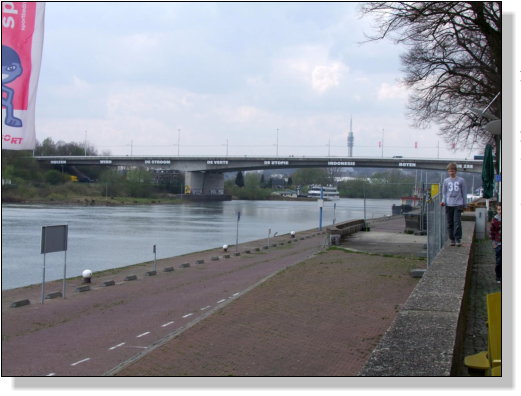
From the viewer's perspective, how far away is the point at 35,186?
8988 cm

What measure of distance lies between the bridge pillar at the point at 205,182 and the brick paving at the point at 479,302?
9307 cm

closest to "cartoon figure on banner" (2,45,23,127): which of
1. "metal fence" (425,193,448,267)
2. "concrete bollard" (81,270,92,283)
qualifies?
"metal fence" (425,193,448,267)

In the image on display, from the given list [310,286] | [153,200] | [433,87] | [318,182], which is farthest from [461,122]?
[318,182]

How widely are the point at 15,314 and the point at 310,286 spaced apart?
673 cm

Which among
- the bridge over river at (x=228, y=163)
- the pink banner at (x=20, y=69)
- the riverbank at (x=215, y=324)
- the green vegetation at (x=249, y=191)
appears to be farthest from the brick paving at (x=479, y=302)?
the green vegetation at (x=249, y=191)

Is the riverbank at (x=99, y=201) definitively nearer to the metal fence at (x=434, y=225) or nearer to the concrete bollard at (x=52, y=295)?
the concrete bollard at (x=52, y=295)

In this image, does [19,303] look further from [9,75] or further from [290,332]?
[9,75]

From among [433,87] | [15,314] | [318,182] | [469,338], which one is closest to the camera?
[469,338]

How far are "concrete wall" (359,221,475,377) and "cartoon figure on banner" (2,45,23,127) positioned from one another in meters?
4.44

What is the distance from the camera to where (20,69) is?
6172mm

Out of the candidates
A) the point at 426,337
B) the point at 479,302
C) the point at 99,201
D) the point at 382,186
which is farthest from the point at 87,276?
the point at 99,201

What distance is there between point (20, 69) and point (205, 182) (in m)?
107

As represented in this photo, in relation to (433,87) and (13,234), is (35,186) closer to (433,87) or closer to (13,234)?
(13,234)

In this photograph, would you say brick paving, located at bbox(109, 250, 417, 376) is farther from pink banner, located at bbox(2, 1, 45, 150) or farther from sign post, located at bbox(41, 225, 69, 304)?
sign post, located at bbox(41, 225, 69, 304)
